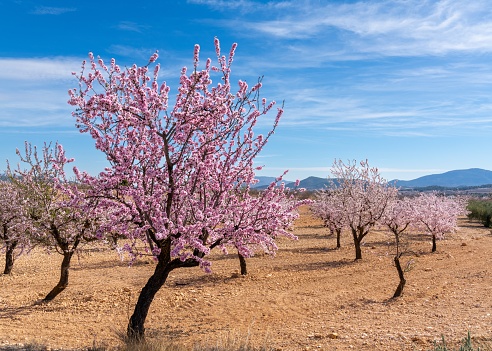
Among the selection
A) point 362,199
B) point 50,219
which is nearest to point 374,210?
point 362,199

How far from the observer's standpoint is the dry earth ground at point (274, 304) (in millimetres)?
10383

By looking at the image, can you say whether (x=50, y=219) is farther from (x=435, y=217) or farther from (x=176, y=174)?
(x=435, y=217)

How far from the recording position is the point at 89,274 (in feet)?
65.6

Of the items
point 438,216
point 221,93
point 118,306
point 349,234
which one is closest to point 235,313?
point 118,306

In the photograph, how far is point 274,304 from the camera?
46.1ft

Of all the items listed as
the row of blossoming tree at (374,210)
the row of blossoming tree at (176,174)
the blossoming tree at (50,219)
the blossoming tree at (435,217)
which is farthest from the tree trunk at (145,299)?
the blossoming tree at (435,217)

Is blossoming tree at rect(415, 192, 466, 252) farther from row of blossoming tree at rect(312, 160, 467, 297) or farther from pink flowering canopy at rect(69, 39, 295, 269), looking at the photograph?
pink flowering canopy at rect(69, 39, 295, 269)

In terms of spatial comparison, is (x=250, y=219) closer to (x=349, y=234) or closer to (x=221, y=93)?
(x=221, y=93)

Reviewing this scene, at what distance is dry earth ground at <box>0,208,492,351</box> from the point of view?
34.1 ft

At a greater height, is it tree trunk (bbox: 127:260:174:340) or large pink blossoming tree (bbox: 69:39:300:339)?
large pink blossoming tree (bbox: 69:39:300:339)

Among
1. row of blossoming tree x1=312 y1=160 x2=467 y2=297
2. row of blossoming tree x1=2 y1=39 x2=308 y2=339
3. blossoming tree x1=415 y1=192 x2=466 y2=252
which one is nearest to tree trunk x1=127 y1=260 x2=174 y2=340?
row of blossoming tree x1=2 y1=39 x2=308 y2=339

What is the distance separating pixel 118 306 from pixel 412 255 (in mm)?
16106

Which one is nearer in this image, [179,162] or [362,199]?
[179,162]

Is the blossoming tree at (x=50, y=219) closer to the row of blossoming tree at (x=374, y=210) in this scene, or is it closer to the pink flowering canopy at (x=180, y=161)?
the pink flowering canopy at (x=180, y=161)
